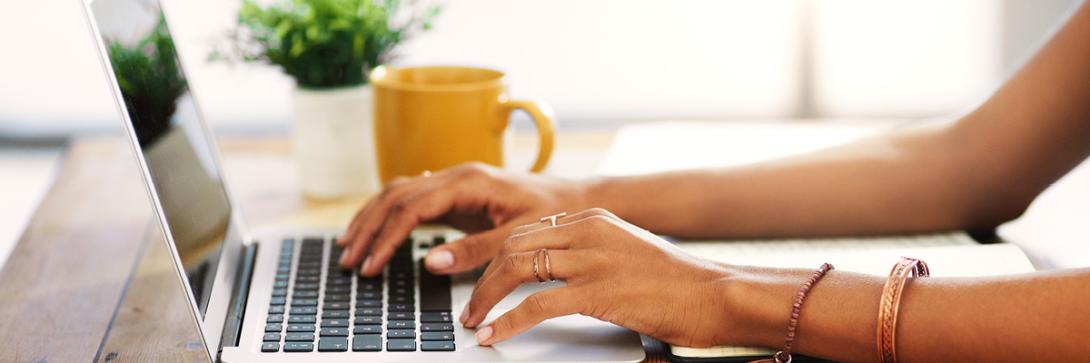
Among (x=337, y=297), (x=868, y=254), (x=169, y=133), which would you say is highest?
(x=169, y=133)

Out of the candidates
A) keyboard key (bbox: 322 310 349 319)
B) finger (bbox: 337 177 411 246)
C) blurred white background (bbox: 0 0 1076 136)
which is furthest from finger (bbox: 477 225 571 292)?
blurred white background (bbox: 0 0 1076 136)

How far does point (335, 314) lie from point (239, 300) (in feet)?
0.31

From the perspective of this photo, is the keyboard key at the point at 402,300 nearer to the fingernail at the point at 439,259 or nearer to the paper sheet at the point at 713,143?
the fingernail at the point at 439,259

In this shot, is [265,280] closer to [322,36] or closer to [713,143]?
[322,36]

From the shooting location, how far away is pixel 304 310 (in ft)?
2.82

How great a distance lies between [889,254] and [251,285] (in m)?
0.50

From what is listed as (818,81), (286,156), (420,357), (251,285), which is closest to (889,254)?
(420,357)

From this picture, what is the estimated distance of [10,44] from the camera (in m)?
2.64

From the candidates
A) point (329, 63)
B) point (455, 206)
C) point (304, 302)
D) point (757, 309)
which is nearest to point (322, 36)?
point (329, 63)

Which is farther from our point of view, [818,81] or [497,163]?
[818,81]

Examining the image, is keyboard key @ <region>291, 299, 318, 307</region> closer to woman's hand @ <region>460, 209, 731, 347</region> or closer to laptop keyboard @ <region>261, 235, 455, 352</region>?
laptop keyboard @ <region>261, 235, 455, 352</region>

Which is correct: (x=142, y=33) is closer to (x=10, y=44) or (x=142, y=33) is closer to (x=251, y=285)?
(x=251, y=285)

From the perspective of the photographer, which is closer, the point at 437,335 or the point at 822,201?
the point at 437,335

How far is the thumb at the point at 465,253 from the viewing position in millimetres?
927
